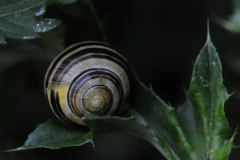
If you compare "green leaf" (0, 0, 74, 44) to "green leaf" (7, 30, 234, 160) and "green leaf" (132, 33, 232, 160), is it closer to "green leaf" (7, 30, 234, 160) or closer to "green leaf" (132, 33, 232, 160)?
"green leaf" (7, 30, 234, 160)

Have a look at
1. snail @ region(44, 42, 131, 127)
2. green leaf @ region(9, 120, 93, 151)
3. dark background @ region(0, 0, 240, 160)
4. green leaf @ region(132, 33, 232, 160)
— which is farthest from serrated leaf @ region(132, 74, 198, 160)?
dark background @ region(0, 0, 240, 160)

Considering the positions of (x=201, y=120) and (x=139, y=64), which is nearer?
(x=201, y=120)

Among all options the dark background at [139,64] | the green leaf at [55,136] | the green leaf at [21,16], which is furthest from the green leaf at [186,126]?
the dark background at [139,64]

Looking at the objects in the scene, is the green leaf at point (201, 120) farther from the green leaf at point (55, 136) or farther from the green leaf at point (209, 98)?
the green leaf at point (55, 136)

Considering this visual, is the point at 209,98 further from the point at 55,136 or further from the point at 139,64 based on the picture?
the point at 139,64

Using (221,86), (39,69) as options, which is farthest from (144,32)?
(221,86)

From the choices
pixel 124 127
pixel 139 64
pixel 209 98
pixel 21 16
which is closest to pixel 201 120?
pixel 209 98
